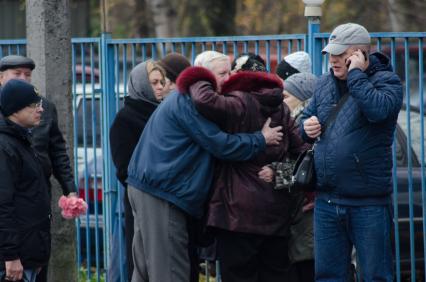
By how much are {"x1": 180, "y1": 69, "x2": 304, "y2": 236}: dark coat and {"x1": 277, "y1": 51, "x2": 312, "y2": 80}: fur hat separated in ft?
2.75

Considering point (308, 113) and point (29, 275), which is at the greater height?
point (308, 113)

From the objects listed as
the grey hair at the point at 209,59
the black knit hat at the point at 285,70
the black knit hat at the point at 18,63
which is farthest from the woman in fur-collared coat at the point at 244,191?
the black knit hat at the point at 18,63

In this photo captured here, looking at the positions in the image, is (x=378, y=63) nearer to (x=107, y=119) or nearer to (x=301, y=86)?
(x=301, y=86)

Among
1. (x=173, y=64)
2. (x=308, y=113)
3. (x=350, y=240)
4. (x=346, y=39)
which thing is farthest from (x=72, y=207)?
(x=346, y=39)

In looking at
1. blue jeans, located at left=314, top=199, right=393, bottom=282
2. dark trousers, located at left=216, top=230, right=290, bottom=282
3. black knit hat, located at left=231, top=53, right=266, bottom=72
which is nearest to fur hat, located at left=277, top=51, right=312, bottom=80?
black knit hat, located at left=231, top=53, right=266, bottom=72

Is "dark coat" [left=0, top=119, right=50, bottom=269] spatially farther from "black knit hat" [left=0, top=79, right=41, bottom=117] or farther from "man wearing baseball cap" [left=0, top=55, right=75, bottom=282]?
"man wearing baseball cap" [left=0, top=55, right=75, bottom=282]

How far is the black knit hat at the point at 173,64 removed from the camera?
6.93 meters

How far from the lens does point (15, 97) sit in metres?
6.39

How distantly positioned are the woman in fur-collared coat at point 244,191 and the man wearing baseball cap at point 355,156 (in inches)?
10.0

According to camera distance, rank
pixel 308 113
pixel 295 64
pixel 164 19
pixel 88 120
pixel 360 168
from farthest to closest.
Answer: pixel 164 19 < pixel 88 120 < pixel 295 64 < pixel 308 113 < pixel 360 168

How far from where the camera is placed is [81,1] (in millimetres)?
24781

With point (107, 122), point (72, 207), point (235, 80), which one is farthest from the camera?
point (107, 122)

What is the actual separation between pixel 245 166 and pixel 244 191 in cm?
16

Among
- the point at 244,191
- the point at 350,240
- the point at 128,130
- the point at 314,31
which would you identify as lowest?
the point at 350,240
